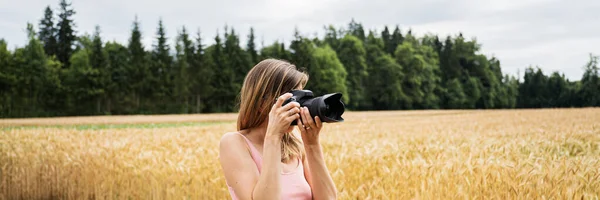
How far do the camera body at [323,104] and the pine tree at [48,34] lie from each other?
4975cm

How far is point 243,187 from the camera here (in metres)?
2.26

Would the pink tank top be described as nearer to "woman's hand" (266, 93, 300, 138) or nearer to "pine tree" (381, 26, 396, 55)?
"woman's hand" (266, 93, 300, 138)

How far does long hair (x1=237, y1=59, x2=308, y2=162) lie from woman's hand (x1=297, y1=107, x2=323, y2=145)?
0.65 ft

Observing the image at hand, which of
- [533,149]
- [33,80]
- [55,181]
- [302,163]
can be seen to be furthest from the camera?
[33,80]

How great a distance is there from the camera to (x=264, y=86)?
2252 millimetres

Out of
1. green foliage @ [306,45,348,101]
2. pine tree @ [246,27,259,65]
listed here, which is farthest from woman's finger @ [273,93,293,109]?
pine tree @ [246,27,259,65]

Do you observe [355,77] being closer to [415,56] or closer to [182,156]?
[415,56]

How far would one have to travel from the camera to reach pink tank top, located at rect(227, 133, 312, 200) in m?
2.35

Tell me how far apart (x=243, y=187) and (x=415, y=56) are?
7703cm

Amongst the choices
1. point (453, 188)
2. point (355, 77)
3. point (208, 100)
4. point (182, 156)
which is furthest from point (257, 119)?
point (355, 77)

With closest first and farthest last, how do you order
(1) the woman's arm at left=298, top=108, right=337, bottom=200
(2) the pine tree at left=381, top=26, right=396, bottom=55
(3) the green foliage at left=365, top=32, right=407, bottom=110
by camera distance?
1. (1) the woman's arm at left=298, top=108, right=337, bottom=200
2. (3) the green foliage at left=365, top=32, right=407, bottom=110
3. (2) the pine tree at left=381, top=26, right=396, bottom=55

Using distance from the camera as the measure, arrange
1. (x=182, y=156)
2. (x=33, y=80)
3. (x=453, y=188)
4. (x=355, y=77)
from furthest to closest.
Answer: (x=355, y=77), (x=33, y=80), (x=182, y=156), (x=453, y=188)

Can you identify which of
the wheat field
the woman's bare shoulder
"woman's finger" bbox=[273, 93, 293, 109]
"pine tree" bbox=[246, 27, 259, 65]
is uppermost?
"pine tree" bbox=[246, 27, 259, 65]

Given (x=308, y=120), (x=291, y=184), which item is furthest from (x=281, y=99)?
(x=291, y=184)
